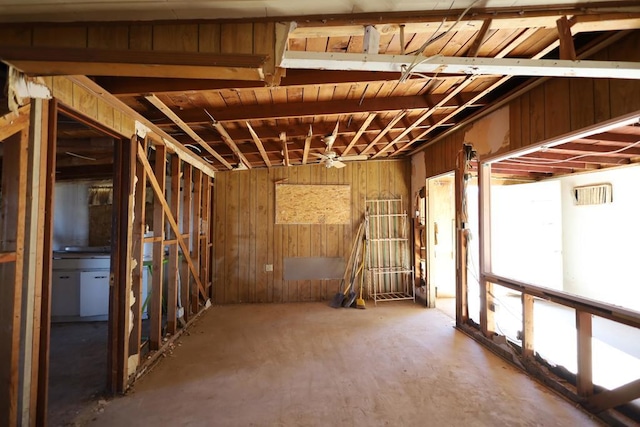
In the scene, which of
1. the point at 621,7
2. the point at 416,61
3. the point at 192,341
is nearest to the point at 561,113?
the point at 621,7

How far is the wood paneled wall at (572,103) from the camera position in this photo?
77.7 inches

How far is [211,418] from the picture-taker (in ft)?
7.13

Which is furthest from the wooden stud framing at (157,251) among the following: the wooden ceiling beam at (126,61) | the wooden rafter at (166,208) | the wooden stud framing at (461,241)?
the wooden stud framing at (461,241)

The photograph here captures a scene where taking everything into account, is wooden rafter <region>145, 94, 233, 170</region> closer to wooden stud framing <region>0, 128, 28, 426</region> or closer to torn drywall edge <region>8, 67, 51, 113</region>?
torn drywall edge <region>8, 67, 51, 113</region>

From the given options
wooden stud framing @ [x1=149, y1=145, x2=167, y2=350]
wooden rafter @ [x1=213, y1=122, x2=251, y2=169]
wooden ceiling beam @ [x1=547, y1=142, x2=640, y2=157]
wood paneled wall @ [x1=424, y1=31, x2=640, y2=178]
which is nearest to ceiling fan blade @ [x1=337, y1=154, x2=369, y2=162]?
wooden rafter @ [x1=213, y1=122, x2=251, y2=169]

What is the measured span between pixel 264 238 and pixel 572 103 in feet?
14.9

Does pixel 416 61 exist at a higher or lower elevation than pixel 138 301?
higher

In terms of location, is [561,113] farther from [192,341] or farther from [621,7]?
[192,341]

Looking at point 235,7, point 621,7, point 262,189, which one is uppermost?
point 621,7

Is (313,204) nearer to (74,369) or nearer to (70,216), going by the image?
(74,369)

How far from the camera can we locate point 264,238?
5.42 meters

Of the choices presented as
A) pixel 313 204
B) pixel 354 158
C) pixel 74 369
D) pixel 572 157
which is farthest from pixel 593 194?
pixel 74 369

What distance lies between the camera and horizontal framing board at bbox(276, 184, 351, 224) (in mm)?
5457

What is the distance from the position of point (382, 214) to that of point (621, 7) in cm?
424
